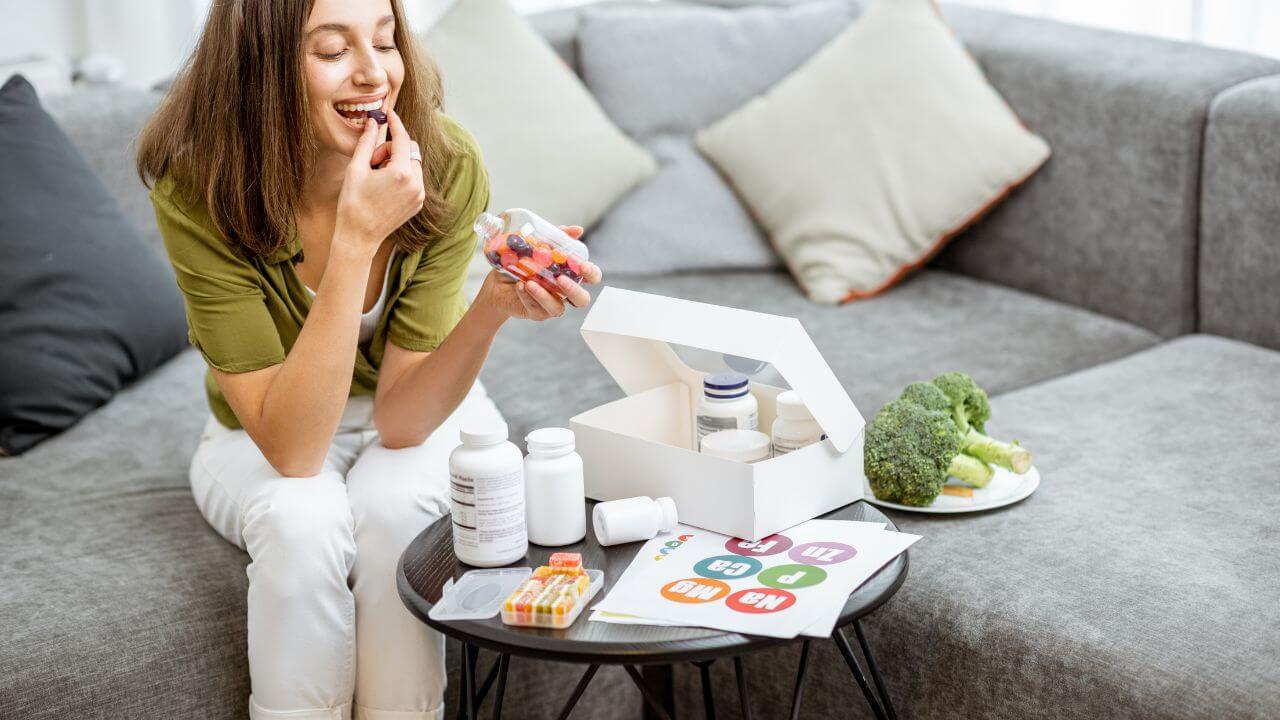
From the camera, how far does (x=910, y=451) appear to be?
141cm

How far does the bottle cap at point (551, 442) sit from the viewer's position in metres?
1.22

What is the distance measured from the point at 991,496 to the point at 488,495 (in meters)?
0.64

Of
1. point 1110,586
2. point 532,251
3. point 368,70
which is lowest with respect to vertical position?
point 1110,586

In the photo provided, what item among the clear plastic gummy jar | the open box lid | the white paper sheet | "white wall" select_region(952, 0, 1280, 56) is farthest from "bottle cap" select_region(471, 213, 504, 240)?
"white wall" select_region(952, 0, 1280, 56)

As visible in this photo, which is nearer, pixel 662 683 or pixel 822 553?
pixel 822 553

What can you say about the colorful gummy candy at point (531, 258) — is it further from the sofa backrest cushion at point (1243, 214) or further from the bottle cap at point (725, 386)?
the sofa backrest cushion at point (1243, 214)

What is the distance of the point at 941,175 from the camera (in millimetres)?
2350

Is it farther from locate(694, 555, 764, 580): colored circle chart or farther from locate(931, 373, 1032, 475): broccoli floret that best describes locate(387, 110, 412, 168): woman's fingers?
locate(931, 373, 1032, 475): broccoli floret

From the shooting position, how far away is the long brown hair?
1344 mm

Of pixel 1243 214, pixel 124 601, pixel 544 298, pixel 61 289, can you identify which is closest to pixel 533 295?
pixel 544 298

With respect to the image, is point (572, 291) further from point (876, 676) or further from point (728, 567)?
point (876, 676)

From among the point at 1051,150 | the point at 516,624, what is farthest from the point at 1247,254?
the point at 516,624

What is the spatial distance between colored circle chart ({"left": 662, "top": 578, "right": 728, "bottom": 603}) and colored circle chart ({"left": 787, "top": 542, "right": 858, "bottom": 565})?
0.09 m

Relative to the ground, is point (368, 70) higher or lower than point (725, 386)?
higher
